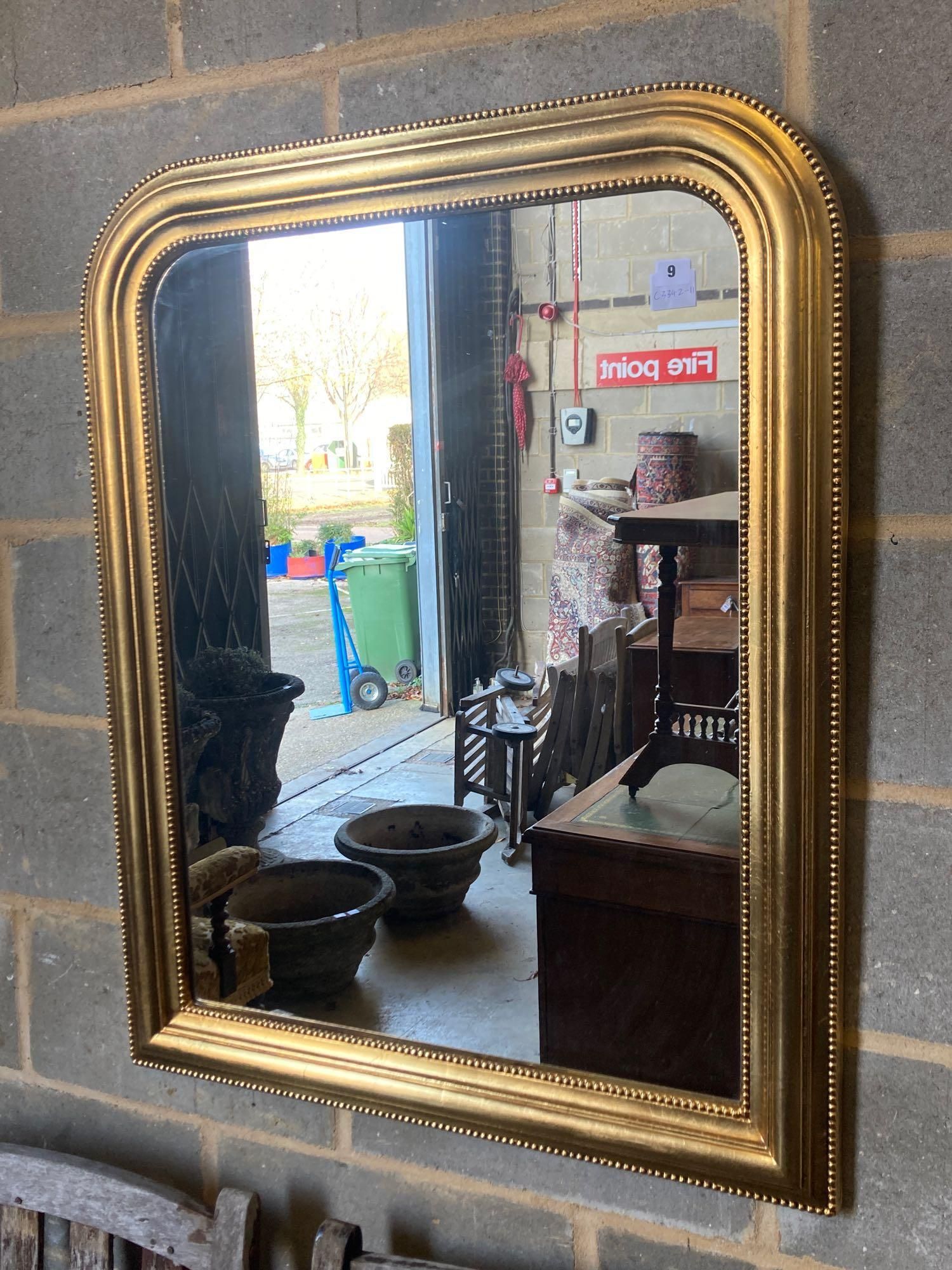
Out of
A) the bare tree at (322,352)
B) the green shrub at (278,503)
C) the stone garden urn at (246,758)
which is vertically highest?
the bare tree at (322,352)

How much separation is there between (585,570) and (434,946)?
39cm

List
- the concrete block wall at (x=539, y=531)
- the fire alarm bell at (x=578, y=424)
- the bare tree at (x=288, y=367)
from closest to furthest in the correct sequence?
the concrete block wall at (x=539, y=531) → the fire alarm bell at (x=578, y=424) → the bare tree at (x=288, y=367)

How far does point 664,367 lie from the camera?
0.89 m

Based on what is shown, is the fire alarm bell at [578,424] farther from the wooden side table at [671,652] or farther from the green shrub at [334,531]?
the green shrub at [334,531]

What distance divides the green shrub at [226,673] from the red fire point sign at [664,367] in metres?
0.46

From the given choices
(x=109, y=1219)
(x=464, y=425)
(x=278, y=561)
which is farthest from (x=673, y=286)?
(x=109, y=1219)

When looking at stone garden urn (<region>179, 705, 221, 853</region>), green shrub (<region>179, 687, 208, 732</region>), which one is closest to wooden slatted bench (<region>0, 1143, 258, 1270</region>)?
stone garden urn (<region>179, 705, 221, 853</region>)

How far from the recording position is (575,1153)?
0.98 metres

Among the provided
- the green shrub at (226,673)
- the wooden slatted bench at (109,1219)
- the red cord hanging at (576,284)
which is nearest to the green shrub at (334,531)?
the green shrub at (226,673)

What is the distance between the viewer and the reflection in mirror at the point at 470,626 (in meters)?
0.91

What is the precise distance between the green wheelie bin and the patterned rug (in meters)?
0.15

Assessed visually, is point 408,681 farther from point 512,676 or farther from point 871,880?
point 871,880

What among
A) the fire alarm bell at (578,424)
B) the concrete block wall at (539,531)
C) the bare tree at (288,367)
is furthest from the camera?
the bare tree at (288,367)

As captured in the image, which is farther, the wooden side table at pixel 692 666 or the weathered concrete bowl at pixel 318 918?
the weathered concrete bowl at pixel 318 918
